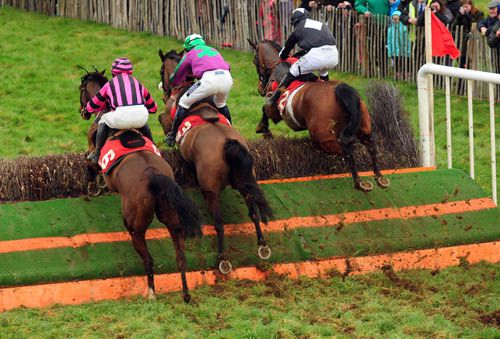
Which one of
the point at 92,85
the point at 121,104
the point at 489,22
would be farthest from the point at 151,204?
the point at 489,22

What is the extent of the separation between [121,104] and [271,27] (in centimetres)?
936

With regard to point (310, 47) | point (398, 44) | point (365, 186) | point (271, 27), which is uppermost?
point (310, 47)

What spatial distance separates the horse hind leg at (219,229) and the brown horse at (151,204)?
0.67 meters

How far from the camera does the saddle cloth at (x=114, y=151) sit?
977cm

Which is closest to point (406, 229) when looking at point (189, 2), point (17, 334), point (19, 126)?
point (17, 334)

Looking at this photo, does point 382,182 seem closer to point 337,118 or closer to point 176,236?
point 337,118

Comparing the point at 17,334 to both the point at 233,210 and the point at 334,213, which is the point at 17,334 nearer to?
the point at 233,210

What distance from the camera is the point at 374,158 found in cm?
1125

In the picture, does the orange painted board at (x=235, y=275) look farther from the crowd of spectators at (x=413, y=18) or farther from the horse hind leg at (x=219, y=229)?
the crowd of spectators at (x=413, y=18)

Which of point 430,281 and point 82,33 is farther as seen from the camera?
point 82,33

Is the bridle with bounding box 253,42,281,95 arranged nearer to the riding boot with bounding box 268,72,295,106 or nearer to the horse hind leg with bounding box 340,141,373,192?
the riding boot with bounding box 268,72,295,106

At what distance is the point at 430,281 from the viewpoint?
990 cm

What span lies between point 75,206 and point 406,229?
10.8 ft

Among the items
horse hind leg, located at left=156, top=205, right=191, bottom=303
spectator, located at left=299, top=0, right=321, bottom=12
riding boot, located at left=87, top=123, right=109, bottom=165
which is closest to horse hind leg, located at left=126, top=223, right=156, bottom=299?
horse hind leg, located at left=156, top=205, right=191, bottom=303
